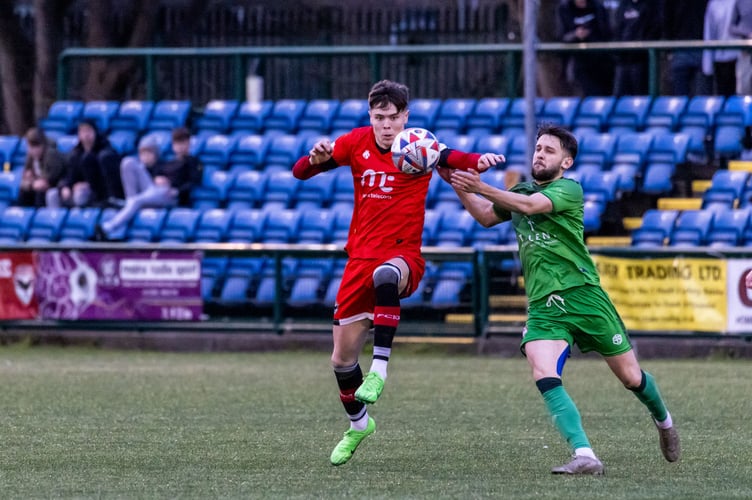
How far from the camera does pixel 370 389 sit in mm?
7754

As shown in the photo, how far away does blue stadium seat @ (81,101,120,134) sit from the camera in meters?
21.8

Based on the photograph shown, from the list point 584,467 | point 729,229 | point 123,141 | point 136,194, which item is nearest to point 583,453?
point 584,467

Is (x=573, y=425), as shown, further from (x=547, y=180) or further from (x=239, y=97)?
(x=239, y=97)

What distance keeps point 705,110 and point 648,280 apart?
371 cm

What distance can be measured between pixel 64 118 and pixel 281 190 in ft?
14.3

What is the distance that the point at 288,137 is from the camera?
2045 cm

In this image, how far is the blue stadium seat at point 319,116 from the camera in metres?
20.7

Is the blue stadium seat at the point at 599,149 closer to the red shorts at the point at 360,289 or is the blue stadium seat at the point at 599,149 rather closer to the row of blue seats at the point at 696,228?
the row of blue seats at the point at 696,228

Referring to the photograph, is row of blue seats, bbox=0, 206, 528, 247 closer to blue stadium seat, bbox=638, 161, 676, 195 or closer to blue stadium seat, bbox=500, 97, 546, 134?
blue stadium seat, bbox=500, 97, 546, 134

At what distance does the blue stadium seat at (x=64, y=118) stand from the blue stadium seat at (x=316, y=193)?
14.2 feet

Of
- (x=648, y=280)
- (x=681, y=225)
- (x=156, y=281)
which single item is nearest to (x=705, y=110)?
(x=681, y=225)

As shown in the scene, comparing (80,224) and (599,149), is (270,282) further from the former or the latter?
(599,149)

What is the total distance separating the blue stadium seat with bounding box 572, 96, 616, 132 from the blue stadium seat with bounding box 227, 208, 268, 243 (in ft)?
13.5

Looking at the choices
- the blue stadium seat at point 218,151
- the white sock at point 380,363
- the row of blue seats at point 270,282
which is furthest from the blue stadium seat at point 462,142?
the white sock at point 380,363
